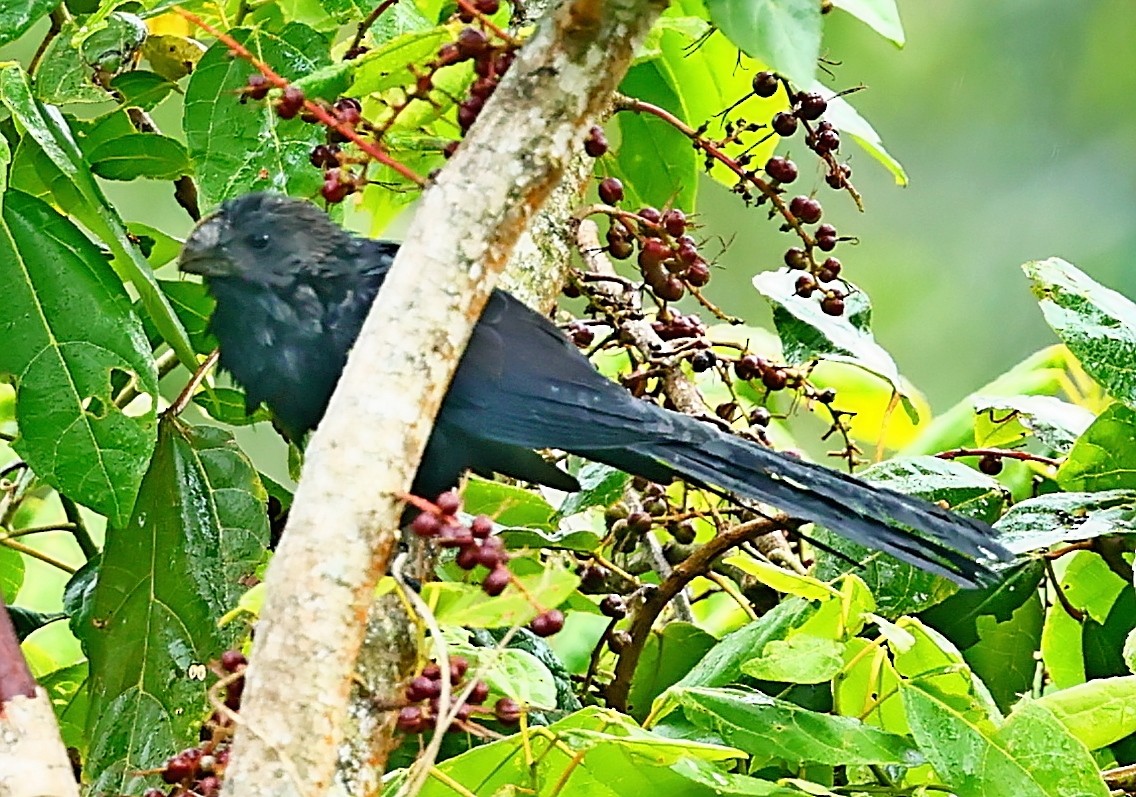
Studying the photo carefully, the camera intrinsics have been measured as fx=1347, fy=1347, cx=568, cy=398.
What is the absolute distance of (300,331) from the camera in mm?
1541

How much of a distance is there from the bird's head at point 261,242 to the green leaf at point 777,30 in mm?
688

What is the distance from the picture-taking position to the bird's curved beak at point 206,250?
4.82 ft

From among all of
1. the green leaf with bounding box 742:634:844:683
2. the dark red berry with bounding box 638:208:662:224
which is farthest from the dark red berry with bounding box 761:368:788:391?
the green leaf with bounding box 742:634:844:683

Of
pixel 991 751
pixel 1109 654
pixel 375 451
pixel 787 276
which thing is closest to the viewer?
pixel 375 451

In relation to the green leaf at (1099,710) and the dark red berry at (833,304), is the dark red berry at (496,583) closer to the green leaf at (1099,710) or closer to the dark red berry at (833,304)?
the green leaf at (1099,710)

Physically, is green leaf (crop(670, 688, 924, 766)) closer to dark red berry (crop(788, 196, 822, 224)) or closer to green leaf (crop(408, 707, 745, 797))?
green leaf (crop(408, 707, 745, 797))

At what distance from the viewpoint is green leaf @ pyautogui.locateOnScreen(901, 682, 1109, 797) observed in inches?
38.0

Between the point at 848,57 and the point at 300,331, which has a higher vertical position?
the point at 848,57

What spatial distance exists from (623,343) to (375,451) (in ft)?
2.37

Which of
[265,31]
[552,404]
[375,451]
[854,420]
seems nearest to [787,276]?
[552,404]

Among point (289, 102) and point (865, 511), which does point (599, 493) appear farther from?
point (289, 102)

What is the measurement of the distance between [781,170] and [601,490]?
38 centimetres

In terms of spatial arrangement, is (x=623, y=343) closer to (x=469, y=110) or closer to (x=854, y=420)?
(x=469, y=110)

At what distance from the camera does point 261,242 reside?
1.50 meters
